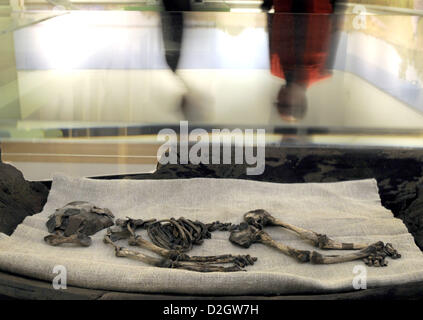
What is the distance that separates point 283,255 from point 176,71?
875mm

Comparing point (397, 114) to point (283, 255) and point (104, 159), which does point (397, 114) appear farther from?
point (104, 159)

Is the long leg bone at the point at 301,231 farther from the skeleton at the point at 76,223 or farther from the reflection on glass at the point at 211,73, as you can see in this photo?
the skeleton at the point at 76,223

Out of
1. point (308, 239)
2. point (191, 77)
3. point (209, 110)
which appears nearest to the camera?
point (308, 239)

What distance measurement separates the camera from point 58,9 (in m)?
2.76

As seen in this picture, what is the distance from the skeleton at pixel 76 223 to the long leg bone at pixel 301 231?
0.40 meters

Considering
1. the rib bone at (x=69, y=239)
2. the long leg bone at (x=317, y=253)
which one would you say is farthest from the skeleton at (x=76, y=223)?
the long leg bone at (x=317, y=253)

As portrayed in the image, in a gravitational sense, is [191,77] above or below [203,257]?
above

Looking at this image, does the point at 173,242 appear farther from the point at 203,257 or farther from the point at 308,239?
the point at 308,239

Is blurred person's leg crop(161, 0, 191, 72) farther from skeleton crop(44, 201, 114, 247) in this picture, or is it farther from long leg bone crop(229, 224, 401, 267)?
long leg bone crop(229, 224, 401, 267)

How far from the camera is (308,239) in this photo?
4.88ft

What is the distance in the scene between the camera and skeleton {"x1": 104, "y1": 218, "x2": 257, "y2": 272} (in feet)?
4.34

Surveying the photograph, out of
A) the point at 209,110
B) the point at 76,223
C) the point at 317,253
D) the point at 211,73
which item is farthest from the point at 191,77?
the point at 317,253

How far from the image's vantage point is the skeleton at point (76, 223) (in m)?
1.47

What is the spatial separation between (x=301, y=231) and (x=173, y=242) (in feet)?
1.14
